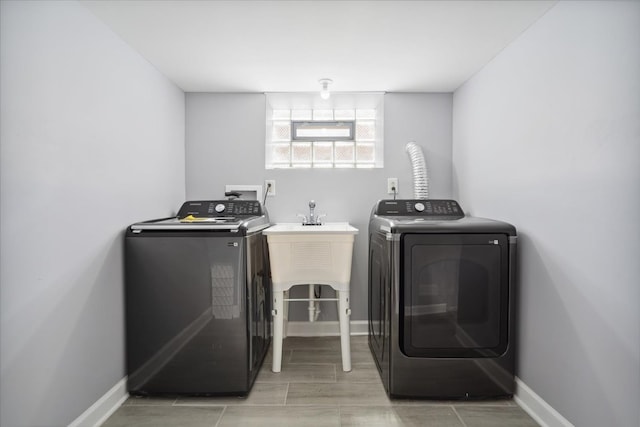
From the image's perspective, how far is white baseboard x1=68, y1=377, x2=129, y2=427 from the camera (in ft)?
5.26

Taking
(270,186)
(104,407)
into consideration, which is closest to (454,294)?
(270,186)

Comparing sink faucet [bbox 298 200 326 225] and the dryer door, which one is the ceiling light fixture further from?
the dryer door

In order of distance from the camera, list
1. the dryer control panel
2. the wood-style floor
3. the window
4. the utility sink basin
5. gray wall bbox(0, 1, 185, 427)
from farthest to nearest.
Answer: the window, the dryer control panel, the utility sink basin, the wood-style floor, gray wall bbox(0, 1, 185, 427)

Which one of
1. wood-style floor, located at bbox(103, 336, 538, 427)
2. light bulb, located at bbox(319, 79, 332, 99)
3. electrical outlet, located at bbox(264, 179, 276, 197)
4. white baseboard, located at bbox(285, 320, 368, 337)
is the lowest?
wood-style floor, located at bbox(103, 336, 538, 427)

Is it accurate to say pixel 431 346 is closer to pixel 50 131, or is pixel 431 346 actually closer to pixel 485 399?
pixel 485 399

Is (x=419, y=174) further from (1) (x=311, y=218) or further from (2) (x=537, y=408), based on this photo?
(2) (x=537, y=408)

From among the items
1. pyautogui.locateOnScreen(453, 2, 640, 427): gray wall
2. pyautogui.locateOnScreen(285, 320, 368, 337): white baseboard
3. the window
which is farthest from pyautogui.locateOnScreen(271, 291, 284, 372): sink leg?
pyautogui.locateOnScreen(453, 2, 640, 427): gray wall

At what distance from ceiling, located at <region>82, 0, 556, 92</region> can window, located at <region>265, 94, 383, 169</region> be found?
413 mm

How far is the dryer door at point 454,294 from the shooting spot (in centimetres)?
187

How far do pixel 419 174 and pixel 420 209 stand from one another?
35 cm

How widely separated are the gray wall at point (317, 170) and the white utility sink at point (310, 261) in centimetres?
70

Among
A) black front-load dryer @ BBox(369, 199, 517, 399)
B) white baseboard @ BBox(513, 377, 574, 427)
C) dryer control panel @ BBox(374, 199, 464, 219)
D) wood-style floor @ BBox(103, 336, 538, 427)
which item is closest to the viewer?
white baseboard @ BBox(513, 377, 574, 427)

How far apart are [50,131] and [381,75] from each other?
6.44ft

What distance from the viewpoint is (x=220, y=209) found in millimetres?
2539
